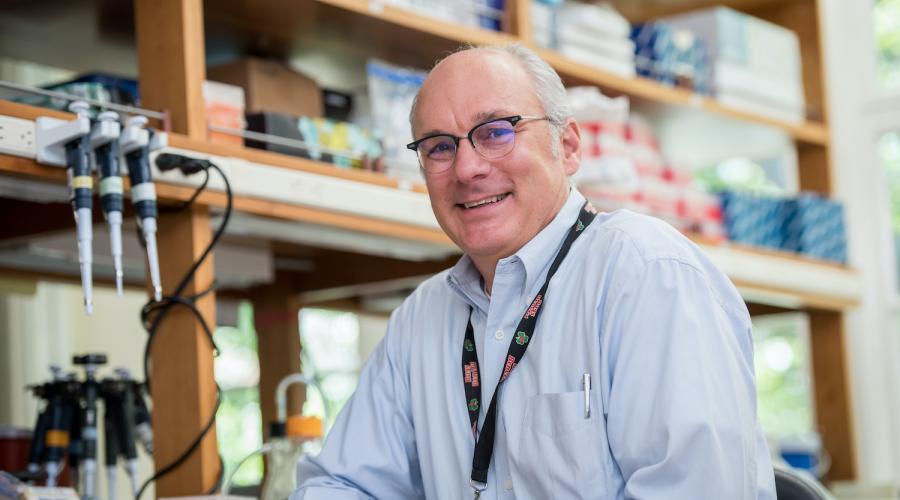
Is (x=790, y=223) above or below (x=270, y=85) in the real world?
below

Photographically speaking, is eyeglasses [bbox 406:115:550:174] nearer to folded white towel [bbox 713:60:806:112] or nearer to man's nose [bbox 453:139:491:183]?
man's nose [bbox 453:139:491:183]

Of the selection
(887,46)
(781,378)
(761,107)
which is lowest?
(781,378)

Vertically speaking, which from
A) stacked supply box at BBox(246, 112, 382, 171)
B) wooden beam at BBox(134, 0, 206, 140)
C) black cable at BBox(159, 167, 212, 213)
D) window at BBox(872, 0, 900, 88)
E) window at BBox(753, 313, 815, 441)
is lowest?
window at BBox(753, 313, 815, 441)

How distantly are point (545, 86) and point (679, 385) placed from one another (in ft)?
1.80

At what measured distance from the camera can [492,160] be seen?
5.88 ft

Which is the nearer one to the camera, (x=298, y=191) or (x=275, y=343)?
(x=298, y=191)

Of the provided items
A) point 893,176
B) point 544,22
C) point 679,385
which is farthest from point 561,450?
point 893,176

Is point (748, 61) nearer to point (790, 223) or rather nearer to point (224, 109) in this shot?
point (790, 223)

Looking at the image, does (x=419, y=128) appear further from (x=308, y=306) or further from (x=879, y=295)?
(x=879, y=295)

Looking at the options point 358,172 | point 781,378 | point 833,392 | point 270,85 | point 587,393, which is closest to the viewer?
point 587,393

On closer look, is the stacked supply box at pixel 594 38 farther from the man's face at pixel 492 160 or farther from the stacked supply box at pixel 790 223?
the man's face at pixel 492 160

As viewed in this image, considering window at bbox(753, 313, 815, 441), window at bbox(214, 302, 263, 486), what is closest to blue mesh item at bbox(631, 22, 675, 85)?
window at bbox(753, 313, 815, 441)

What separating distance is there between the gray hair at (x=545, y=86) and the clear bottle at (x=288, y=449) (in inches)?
32.1

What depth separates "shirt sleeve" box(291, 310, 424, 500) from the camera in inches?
75.5
